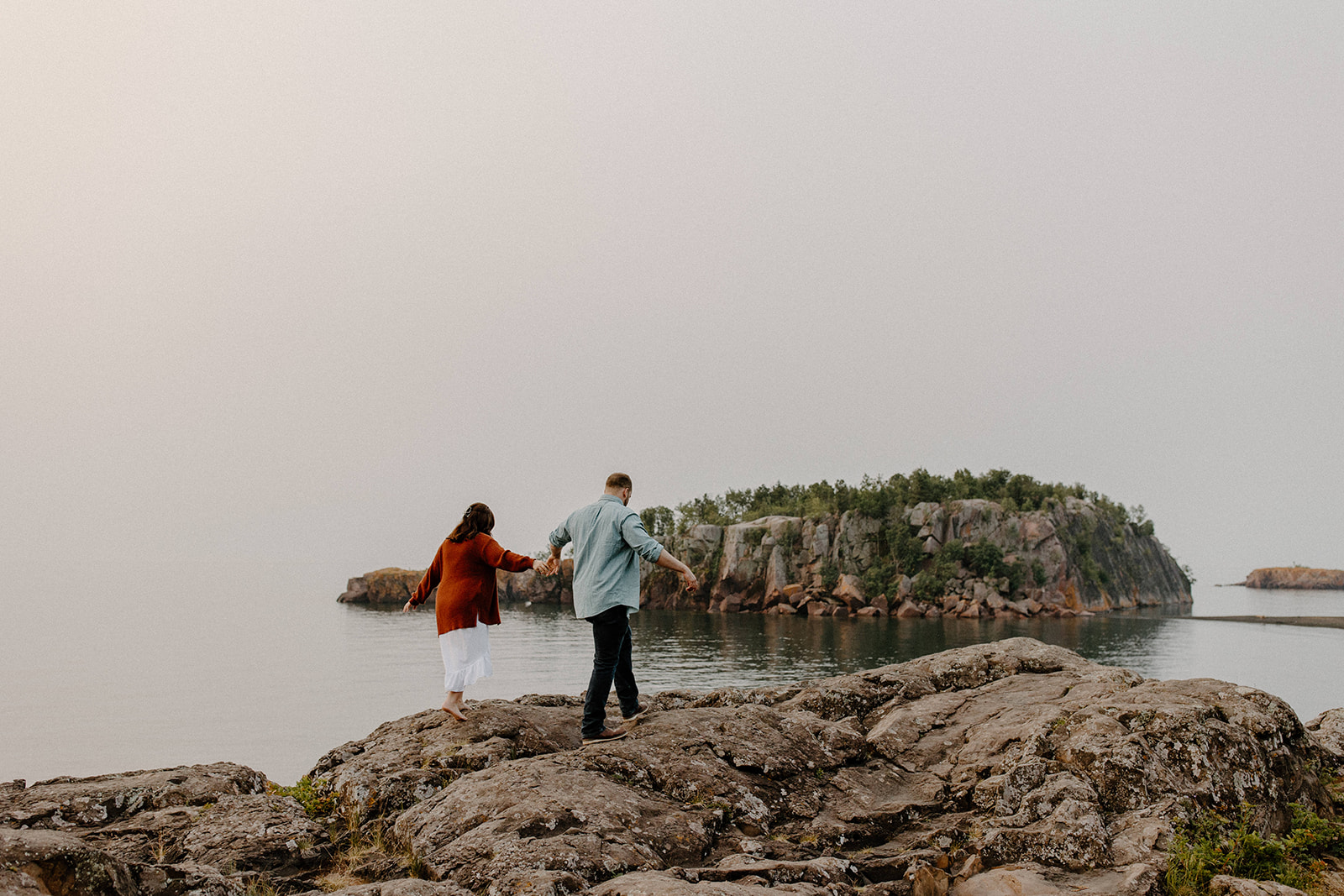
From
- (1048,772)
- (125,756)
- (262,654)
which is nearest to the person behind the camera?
(1048,772)

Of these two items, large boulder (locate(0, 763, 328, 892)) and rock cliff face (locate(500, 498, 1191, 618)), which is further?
rock cliff face (locate(500, 498, 1191, 618))

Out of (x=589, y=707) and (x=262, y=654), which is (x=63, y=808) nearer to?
(x=589, y=707)

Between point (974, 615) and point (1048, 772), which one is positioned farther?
point (974, 615)

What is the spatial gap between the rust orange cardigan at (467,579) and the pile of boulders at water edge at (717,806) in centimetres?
128

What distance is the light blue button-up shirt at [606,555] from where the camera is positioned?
8688mm

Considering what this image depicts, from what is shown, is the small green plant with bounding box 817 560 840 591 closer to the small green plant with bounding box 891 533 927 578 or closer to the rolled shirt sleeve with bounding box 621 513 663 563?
the small green plant with bounding box 891 533 927 578

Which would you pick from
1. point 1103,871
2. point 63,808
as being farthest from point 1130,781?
point 63,808

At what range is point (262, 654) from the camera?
6469cm

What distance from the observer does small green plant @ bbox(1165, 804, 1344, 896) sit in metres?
6.29

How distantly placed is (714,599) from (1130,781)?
10366 centimetres

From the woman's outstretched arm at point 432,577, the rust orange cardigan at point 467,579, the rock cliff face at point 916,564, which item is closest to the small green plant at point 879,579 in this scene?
the rock cliff face at point 916,564

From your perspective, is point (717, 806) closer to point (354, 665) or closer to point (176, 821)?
point (176, 821)

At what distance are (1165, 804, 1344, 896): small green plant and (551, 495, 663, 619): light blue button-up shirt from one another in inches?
212

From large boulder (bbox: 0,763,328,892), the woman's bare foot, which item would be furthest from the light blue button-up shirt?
large boulder (bbox: 0,763,328,892)
